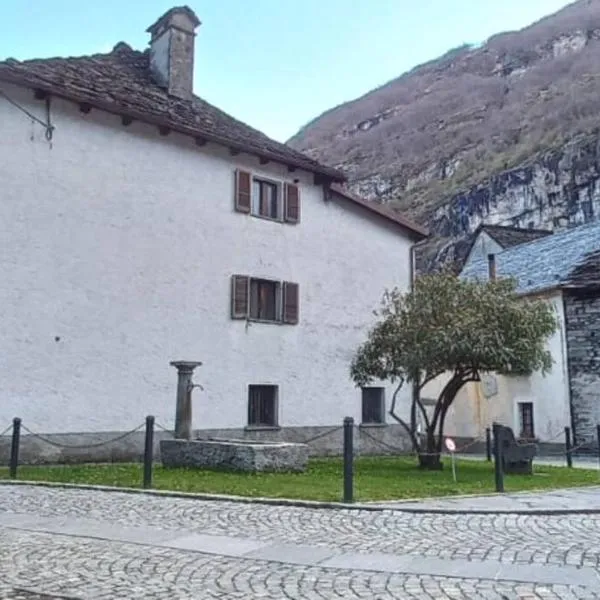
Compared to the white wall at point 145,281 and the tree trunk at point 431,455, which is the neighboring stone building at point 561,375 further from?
the tree trunk at point 431,455

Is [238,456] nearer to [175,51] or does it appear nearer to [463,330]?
[463,330]

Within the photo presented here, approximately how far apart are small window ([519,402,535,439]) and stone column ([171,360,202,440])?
12.6 m

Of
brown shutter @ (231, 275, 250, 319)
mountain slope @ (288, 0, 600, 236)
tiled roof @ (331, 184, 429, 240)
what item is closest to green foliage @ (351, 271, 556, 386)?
brown shutter @ (231, 275, 250, 319)

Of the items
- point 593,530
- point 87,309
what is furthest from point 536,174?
point 593,530

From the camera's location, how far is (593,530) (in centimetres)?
810

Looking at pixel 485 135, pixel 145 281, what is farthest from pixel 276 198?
pixel 485 135

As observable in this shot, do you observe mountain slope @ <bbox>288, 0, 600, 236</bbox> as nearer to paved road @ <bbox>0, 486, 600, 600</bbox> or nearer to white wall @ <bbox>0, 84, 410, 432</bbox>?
white wall @ <bbox>0, 84, 410, 432</bbox>

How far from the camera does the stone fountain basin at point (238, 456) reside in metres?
13.3

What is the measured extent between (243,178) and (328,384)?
20.4 ft

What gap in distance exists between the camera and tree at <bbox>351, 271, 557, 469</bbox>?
1451cm

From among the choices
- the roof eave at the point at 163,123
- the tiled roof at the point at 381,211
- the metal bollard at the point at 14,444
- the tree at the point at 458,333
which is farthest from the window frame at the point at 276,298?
the metal bollard at the point at 14,444

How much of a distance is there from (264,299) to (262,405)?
9.42 ft

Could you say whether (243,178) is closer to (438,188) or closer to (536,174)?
(536,174)

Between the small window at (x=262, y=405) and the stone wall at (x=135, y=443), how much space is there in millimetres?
339
